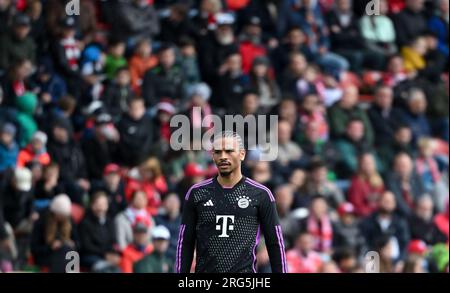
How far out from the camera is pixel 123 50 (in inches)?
671

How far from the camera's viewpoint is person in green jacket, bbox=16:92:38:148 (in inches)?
597

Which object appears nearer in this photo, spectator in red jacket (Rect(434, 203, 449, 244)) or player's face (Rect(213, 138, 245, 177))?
player's face (Rect(213, 138, 245, 177))

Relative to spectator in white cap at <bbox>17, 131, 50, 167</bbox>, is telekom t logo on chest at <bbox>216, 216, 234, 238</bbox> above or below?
below

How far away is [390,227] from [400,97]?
8.63 feet

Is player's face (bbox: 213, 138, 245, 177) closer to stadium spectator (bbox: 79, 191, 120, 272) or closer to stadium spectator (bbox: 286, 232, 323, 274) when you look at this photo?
stadium spectator (bbox: 79, 191, 120, 272)

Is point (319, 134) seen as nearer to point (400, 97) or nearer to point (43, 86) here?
point (400, 97)

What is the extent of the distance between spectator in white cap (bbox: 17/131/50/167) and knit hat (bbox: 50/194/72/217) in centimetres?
64

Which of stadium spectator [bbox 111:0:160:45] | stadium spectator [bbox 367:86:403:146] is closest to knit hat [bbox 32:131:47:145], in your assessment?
stadium spectator [bbox 111:0:160:45]

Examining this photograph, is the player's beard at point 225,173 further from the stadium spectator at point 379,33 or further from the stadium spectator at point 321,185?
the stadium spectator at point 379,33

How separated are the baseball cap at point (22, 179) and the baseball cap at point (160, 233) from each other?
1380 mm

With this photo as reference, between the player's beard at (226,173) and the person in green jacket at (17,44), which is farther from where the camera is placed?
the person in green jacket at (17,44)

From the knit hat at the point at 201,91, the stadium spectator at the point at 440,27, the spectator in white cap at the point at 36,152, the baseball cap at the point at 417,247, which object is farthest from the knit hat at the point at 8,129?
the stadium spectator at the point at 440,27

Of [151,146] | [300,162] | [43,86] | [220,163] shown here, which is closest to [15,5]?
[43,86]

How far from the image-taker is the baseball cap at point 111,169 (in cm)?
1519
